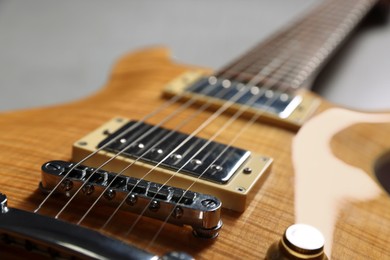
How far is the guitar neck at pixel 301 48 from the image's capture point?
94 cm

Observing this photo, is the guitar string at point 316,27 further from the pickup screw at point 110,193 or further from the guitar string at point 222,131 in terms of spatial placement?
the pickup screw at point 110,193

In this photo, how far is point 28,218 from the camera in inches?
18.8

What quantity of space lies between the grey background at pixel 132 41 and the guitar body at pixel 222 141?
0.33 m

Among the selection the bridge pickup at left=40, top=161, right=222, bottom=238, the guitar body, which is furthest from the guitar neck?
the bridge pickup at left=40, top=161, right=222, bottom=238

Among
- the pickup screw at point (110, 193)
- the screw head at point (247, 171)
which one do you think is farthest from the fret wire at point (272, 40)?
the pickup screw at point (110, 193)

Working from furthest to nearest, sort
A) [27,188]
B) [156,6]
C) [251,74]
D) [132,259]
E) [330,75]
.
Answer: [156,6], [330,75], [251,74], [27,188], [132,259]

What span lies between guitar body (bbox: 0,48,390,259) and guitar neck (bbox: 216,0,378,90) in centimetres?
12

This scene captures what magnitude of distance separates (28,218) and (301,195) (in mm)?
296

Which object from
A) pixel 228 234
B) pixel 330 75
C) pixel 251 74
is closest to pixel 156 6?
pixel 330 75

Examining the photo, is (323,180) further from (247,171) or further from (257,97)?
(257,97)

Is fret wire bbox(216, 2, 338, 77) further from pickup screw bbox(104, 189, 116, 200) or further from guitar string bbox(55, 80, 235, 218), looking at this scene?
pickup screw bbox(104, 189, 116, 200)

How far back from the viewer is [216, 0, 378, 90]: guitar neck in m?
0.94

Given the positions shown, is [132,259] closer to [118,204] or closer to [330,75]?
[118,204]

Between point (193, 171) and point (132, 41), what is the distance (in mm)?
941
